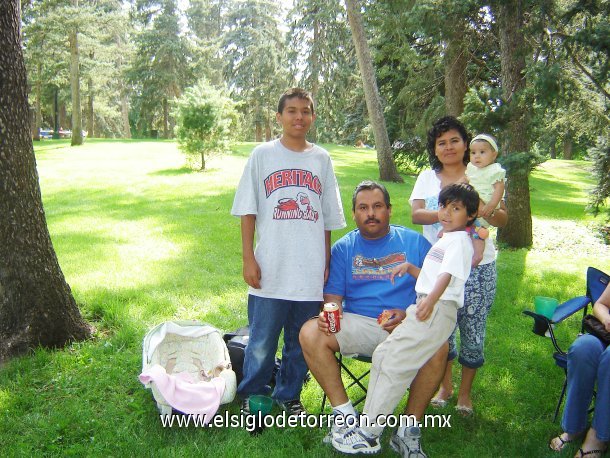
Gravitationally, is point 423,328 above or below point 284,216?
below

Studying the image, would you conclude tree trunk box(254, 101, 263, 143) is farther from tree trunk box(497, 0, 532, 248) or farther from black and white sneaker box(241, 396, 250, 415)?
black and white sneaker box(241, 396, 250, 415)

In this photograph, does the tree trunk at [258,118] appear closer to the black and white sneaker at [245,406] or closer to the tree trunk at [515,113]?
the tree trunk at [515,113]

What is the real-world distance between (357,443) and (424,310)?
74 centimetres

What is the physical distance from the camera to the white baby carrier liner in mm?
3203

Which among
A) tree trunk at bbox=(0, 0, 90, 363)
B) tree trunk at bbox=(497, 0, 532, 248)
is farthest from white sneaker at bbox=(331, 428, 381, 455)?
tree trunk at bbox=(497, 0, 532, 248)

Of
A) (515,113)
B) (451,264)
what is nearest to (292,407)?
(451,264)

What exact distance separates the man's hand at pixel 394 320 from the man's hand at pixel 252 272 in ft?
2.43

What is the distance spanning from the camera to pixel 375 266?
9.93 ft

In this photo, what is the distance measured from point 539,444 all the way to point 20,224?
341 cm

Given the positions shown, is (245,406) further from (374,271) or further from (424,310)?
(424,310)

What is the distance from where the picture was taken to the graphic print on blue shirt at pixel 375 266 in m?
3.00

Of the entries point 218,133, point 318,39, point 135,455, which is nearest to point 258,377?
point 135,455

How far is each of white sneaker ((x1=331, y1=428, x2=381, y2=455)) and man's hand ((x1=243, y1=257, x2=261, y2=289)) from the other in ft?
3.02

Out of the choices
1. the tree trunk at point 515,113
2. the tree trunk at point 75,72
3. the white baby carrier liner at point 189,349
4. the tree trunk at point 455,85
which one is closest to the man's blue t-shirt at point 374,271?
the white baby carrier liner at point 189,349
